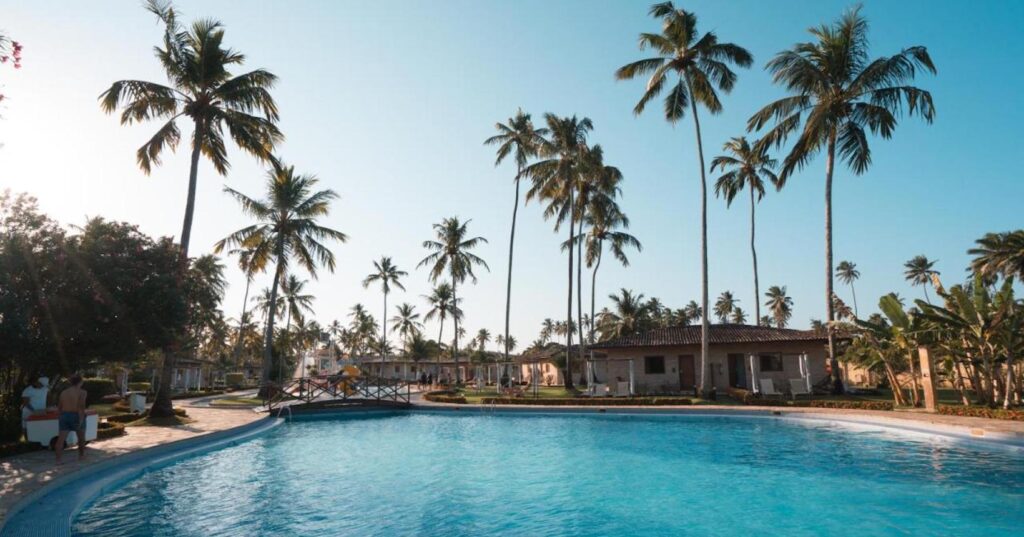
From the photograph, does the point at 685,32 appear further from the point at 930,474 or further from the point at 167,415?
the point at 167,415

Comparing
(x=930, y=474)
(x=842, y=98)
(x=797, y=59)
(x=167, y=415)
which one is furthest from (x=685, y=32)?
(x=167, y=415)

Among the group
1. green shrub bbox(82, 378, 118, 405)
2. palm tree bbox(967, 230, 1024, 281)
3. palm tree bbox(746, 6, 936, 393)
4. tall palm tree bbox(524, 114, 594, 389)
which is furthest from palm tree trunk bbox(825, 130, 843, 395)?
green shrub bbox(82, 378, 118, 405)

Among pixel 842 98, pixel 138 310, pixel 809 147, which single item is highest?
pixel 842 98

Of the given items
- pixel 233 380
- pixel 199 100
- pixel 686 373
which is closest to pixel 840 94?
pixel 686 373

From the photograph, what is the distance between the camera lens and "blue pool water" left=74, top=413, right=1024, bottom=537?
25.6 feet

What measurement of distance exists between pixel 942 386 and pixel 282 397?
3952 centimetres

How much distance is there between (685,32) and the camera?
23.8 metres

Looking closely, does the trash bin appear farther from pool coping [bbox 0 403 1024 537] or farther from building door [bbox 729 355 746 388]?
building door [bbox 729 355 746 388]

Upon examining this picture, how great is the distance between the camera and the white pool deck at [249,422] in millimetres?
8406

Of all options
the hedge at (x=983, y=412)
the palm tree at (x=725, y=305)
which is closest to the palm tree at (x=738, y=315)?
the palm tree at (x=725, y=305)

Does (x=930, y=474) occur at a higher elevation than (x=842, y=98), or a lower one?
lower

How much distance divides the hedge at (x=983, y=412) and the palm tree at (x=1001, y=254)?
1109 inches

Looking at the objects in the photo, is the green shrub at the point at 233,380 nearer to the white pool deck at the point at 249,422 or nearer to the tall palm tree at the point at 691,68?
the white pool deck at the point at 249,422

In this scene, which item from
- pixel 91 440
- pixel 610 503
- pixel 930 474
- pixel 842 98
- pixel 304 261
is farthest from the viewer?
pixel 304 261
